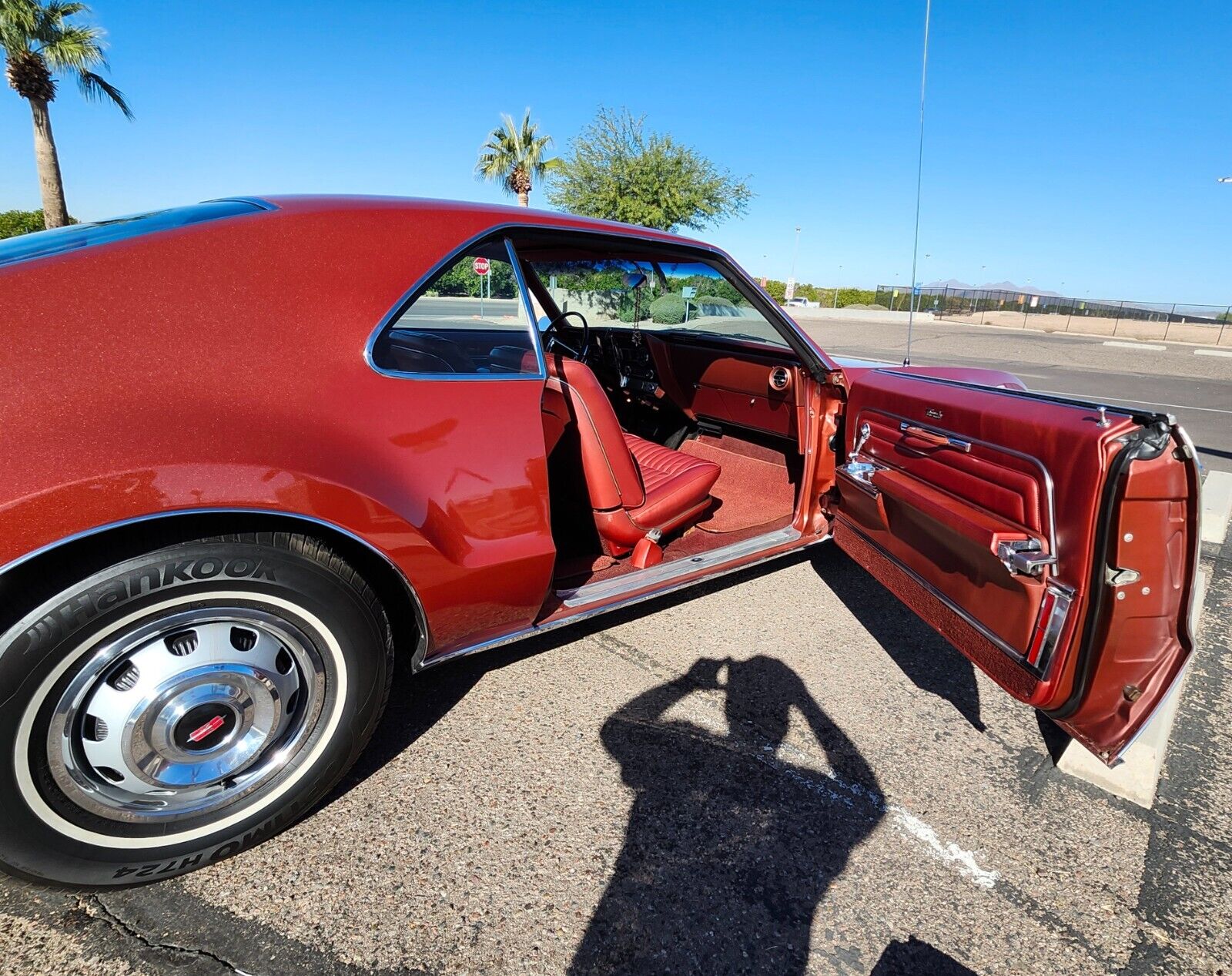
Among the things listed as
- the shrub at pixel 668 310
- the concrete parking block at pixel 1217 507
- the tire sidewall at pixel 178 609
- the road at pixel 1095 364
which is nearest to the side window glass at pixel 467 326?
the tire sidewall at pixel 178 609

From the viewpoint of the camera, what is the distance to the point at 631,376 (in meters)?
4.14

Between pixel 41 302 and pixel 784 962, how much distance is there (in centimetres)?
209

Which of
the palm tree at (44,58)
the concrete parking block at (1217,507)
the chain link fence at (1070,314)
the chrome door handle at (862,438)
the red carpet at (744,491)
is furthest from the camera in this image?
the chain link fence at (1070,314)

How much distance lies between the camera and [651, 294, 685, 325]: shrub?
3.53 m

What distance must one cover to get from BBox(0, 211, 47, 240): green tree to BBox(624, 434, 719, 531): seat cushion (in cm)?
2887

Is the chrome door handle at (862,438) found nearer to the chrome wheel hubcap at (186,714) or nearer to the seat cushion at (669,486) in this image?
the seat cushion at (669,486)

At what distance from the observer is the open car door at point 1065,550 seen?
154cm

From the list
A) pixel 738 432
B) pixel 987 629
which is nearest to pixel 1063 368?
pixel 738 432

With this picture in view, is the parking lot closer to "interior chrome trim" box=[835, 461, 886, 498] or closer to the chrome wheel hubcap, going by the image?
the chrome wheel hubcap

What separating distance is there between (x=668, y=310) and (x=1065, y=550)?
2458mm

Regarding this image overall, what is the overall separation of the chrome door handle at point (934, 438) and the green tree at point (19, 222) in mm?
29868

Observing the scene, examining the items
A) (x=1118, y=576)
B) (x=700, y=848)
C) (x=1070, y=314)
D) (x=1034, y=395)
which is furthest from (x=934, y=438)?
(x=1070, y=314)

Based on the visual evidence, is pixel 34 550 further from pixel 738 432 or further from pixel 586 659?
pixel 738 432

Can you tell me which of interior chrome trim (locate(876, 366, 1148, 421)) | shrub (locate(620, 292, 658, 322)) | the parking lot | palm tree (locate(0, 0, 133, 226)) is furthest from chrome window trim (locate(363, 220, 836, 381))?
palm tree (locate(0, 0, 133, 226))
